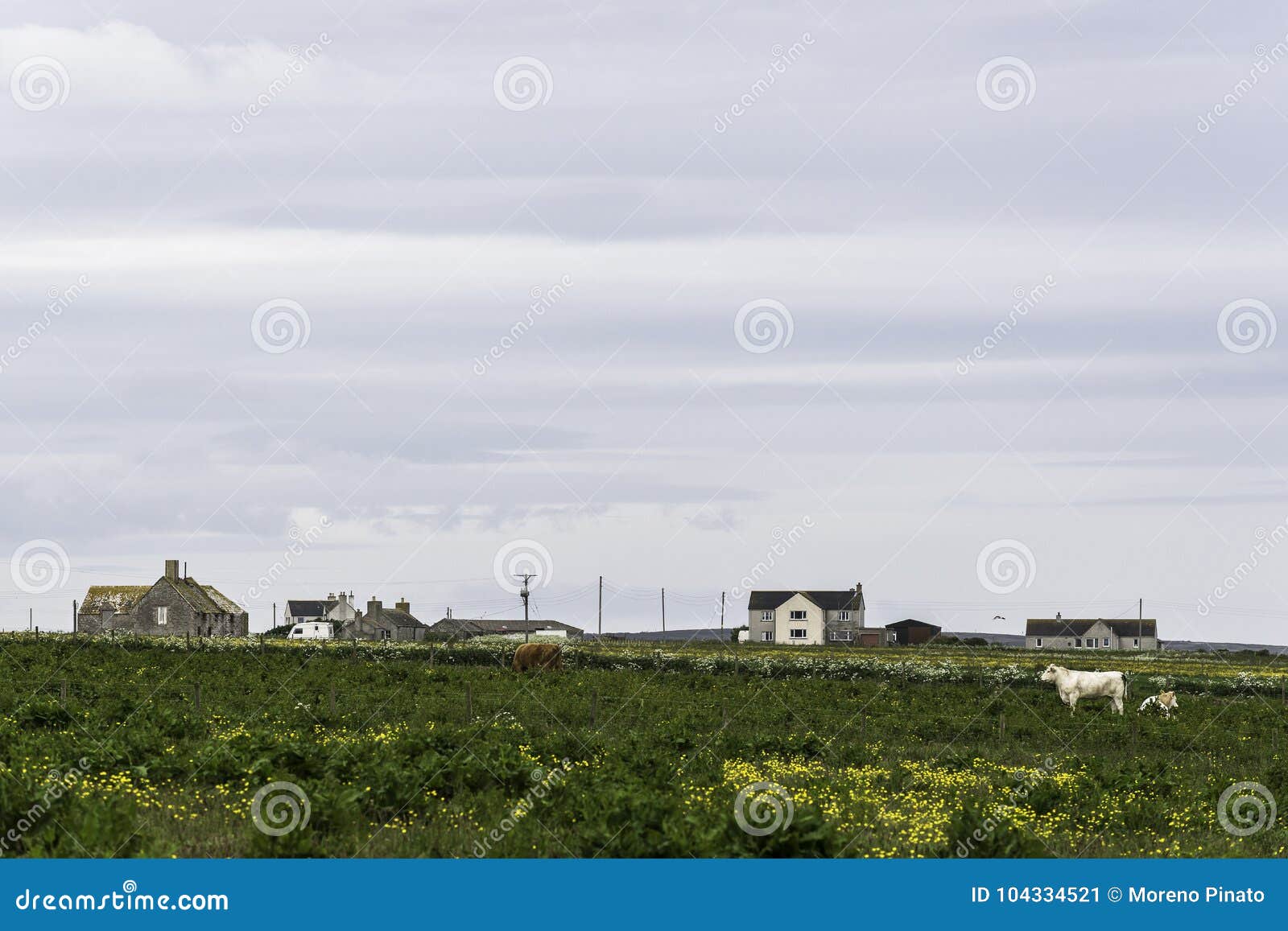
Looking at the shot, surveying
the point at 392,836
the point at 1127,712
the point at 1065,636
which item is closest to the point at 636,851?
the point at 392,836

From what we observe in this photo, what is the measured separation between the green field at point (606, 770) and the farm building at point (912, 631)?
305 ft

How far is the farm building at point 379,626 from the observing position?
125m

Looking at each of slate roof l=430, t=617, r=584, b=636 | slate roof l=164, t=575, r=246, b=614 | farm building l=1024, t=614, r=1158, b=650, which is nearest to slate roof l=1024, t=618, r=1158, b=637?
farm building l=1024, t=614, r=1158, b=650

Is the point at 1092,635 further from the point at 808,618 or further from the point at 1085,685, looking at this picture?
the point at 1085,685

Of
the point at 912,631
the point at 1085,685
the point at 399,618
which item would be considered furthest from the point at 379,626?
the point at 1085,685

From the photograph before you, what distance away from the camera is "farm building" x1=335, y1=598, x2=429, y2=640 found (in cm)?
12462

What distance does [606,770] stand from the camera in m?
21.4

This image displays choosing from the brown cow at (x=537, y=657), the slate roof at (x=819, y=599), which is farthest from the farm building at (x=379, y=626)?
the brown cow at (x=537, y=657)

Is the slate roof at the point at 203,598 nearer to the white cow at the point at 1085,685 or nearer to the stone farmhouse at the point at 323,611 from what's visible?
the stone farmhouse at the point at 323,611

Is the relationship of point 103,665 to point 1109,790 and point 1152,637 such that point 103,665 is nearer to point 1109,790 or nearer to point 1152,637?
point 1109,790

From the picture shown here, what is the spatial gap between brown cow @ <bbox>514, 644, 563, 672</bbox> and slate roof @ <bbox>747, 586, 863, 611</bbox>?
7780 centimetres

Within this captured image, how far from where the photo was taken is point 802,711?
41281mm

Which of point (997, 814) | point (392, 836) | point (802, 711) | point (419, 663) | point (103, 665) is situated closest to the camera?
point (392, 836)

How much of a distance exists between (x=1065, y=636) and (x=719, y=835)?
132900mm
